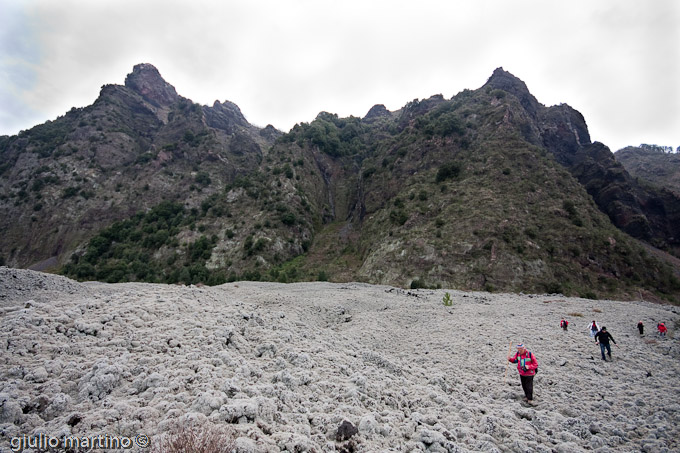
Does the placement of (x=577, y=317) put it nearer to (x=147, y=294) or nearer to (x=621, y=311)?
(x=621, y=311)

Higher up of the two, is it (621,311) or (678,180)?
(678,180)

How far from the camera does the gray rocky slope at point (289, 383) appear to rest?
418 centimetres

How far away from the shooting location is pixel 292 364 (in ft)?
22.9

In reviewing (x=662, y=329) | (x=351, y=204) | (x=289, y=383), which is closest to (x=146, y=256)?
(x=351, y=204)

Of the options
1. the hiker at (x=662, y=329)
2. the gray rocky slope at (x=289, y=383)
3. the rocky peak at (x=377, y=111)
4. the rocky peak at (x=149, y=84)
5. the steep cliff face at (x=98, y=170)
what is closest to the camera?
the gray rocky slope at (x=289, y=383)

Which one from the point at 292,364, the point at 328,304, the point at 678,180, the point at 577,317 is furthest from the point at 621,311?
the point at 678,180

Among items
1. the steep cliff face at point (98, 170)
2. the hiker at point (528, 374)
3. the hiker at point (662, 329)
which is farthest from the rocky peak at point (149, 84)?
the hiker at point (662, 329)

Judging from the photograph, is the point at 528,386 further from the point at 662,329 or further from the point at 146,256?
the point at 146,256

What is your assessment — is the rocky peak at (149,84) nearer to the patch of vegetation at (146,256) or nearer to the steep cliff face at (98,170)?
the steep cliff face at (98,170)

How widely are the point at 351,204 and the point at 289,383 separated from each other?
56435 mm

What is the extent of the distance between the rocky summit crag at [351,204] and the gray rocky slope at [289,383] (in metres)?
18.2

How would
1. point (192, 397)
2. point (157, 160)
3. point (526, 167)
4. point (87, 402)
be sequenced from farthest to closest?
point (157, 160) < point (526, 167) < point (192, 397) < point (87, 402)

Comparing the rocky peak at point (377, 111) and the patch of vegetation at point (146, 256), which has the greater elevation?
the rocky peak at point (377, 111)

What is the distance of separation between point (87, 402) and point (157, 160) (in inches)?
3321
